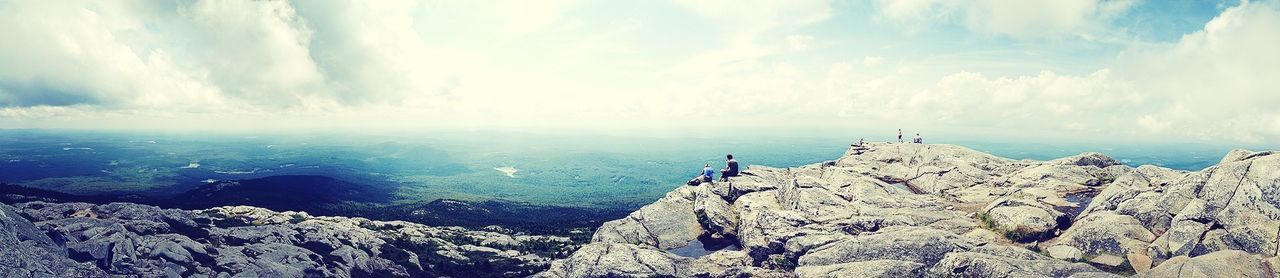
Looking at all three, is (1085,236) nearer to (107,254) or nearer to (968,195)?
(968,195)

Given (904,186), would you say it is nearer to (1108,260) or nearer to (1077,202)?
(1077,202)

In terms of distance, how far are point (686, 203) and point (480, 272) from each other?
56.7 meters

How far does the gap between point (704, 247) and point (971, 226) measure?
19251mm

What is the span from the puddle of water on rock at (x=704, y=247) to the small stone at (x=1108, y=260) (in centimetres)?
2121

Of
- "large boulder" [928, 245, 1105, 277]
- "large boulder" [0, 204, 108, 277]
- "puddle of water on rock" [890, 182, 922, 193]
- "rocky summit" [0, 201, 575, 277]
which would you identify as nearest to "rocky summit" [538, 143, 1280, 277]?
"large boulder" [928, 245, 1105, 277]

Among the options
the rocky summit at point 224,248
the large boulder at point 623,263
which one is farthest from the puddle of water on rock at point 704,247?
the rocky summit at point 224,248

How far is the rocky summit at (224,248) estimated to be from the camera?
38750 mm

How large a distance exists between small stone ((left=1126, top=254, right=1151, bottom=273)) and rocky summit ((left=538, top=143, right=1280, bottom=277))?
0.24ft

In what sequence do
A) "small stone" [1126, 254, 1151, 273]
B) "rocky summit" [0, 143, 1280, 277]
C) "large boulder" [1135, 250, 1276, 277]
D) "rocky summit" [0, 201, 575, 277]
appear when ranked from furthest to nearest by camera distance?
"rocky summit" [0, 201, 575, 277]
"rocky summit" [0, 143, 1280, 277]
"small stone" [1126, 254, 1151, 273]
"large boulder" [1135, 250, 1276, 277]

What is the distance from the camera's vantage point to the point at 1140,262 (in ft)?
83.0

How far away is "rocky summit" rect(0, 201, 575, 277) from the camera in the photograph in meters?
38.8

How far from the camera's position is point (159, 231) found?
A: 65.1 m

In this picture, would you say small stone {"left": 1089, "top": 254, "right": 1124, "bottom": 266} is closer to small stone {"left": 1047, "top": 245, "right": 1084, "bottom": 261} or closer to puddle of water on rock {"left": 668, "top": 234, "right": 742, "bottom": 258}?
small stone {"left": 1047, "top": 245, "right": 1084, "bottom": 261}

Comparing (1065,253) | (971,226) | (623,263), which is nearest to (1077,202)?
(971,226)
